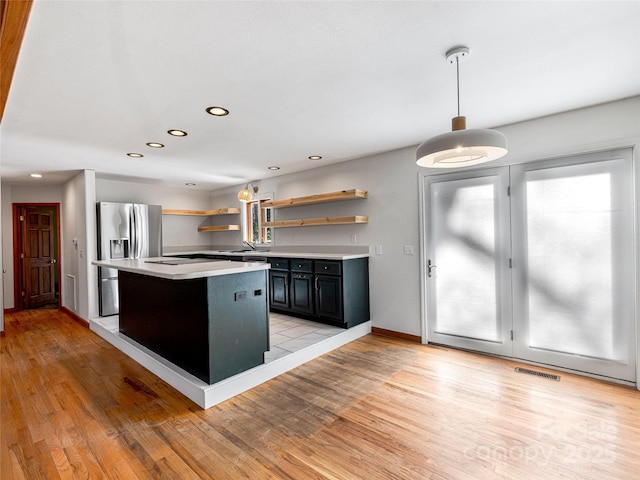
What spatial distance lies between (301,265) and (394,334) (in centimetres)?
150

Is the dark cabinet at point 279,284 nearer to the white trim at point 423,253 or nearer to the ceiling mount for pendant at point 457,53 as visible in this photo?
the white trim at point 423,253

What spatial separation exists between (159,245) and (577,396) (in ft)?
19.0

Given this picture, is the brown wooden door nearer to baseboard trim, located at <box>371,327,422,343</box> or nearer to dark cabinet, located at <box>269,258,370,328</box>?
dark cabinet, located at <box>269,258,370,328</box>

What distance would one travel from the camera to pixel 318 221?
4.47 meters

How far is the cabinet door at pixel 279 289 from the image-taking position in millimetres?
4520

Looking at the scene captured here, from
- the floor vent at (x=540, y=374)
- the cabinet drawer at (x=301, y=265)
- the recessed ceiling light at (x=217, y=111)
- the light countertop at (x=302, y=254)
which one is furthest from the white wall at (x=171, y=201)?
the floor vent at (x=540, y=374)

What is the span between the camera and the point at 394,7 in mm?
1447

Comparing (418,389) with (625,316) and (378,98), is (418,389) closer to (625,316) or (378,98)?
(625,316)

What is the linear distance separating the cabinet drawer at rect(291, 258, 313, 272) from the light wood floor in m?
1.33

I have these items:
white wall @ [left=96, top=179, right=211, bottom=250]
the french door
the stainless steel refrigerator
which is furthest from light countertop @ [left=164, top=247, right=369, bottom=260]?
the french door

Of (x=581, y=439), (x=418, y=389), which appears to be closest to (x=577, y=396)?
(x=581, y=439)

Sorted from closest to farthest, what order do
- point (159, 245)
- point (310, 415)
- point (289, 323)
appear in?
point (310, 415) < point (289, 323) < point (159, 245)

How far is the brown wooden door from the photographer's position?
5.82m

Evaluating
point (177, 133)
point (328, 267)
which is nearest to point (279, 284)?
point (328, 267)
